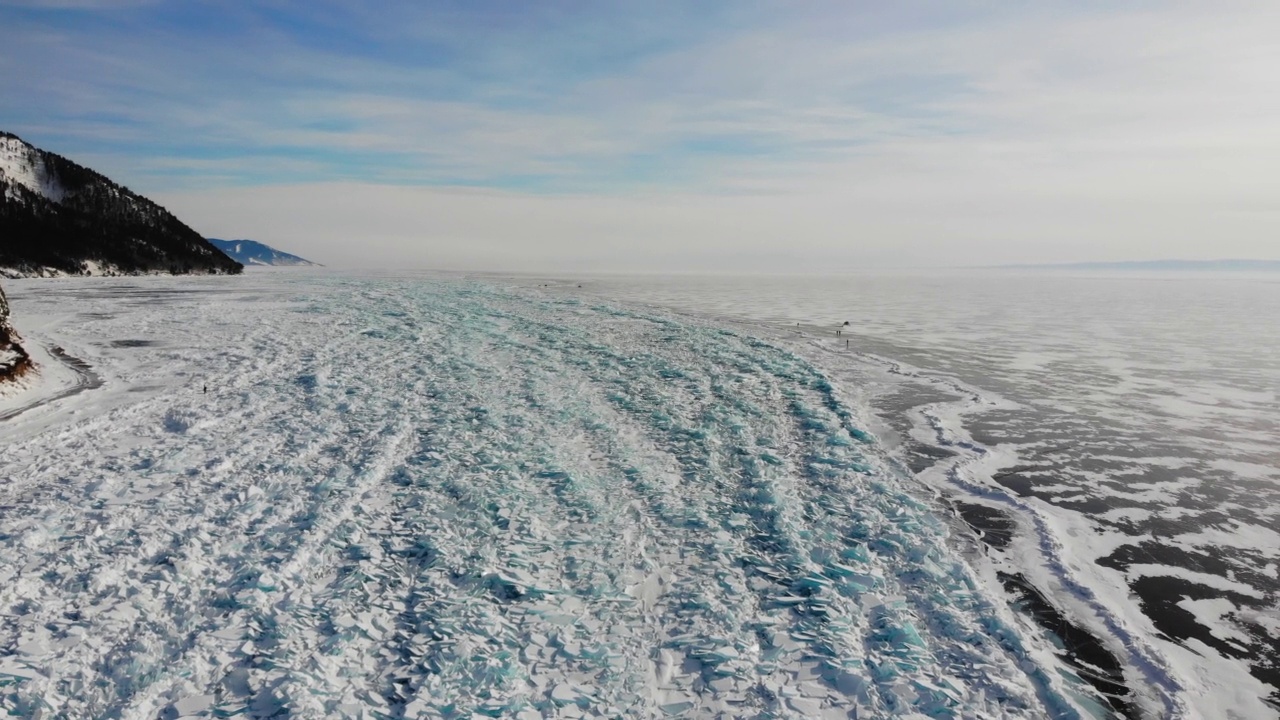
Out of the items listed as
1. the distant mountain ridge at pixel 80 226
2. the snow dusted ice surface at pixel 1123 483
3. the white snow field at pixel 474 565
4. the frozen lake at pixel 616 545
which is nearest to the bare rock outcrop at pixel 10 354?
the frozen lake at pixel 616 545

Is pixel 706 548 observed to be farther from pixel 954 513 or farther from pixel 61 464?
pixel 61 464

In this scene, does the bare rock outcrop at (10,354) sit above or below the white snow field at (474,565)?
above

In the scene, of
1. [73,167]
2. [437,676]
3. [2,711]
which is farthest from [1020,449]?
[73,167]

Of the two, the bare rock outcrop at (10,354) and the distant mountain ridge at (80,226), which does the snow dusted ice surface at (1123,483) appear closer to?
the bare rock outcrop at (10,354)

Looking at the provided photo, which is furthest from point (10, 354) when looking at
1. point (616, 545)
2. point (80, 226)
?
point (80, 226)

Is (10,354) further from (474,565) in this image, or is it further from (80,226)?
(80,226)

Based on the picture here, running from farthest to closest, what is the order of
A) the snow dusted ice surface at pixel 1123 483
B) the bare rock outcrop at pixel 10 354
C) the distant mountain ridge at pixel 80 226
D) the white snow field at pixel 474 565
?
1. the distant mountain ridge at pixel 80 226
2. the bare rock outcrop at pixel 10 354
3. the snow dusted ice surface at pixel 1123 483
4. the white snow field at pixel 474 565
